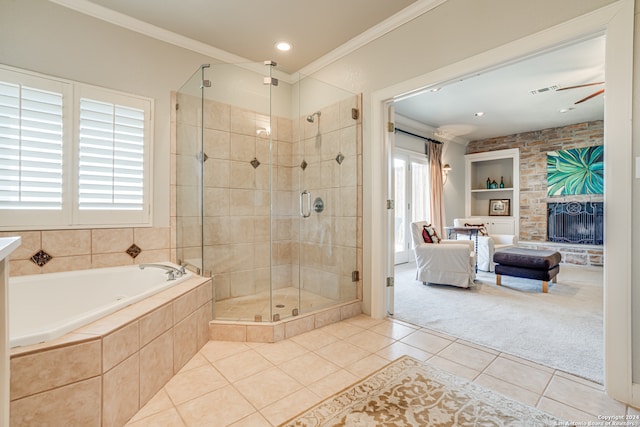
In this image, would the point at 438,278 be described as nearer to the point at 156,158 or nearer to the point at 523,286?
the point at 523,286

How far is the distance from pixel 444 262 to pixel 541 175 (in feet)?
13.0

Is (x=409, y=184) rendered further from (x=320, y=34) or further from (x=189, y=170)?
(x=189, y=170)

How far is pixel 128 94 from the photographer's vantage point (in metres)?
2.56

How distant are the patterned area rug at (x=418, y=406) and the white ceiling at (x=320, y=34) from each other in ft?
7.12

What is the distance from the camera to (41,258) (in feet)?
7.19

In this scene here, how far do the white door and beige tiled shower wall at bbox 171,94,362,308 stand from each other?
258cm

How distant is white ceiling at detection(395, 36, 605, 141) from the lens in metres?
3.28

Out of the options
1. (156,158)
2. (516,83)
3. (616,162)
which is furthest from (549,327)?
(156,158)

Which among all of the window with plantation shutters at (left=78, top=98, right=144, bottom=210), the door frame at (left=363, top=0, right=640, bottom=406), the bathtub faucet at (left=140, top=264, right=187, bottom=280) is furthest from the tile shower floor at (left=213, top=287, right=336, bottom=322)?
the door frame at (left=363, top=0, right=640, bottom=406)

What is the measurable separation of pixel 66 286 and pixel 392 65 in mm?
3232

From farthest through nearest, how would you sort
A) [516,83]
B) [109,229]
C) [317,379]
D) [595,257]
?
[595,257] → [516,83] → [109,229] → [317,379]

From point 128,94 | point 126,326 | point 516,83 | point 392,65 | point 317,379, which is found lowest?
point 317,379

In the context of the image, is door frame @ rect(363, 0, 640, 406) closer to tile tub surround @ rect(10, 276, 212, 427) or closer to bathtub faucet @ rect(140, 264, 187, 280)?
tile tub surround @ rect(10, 276, 212, 427)

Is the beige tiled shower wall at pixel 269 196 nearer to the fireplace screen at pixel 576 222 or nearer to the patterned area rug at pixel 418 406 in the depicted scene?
the patterned area rug at pixel 418 406
